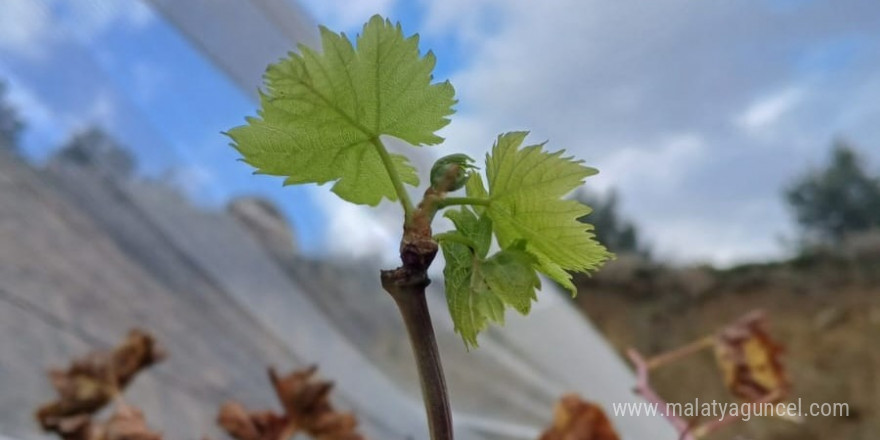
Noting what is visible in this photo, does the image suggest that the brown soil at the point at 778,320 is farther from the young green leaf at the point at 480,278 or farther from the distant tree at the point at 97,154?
the young green leaf at the point at 480,278

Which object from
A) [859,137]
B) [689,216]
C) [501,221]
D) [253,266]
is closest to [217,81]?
[253,266]

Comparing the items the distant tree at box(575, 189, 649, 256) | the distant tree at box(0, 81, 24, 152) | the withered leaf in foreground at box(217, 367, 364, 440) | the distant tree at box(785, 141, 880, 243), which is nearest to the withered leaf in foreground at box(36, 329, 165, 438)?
the withered leaf in foreground at box(217, 367, 364, 440)

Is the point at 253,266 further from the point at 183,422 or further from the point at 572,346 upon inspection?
the point at 572,346

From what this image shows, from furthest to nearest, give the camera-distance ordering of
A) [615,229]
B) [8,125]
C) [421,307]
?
[615,229] → [8,125] → [421,307]

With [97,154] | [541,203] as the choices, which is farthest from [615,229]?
[541,203]

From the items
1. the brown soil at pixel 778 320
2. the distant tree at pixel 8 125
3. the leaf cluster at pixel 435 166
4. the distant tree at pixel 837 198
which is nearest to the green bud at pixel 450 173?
the leaf cluster at pixel 435 166

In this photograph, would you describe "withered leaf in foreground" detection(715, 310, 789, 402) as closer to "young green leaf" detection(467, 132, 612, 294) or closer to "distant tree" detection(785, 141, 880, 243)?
"young green leaf" detection(467, 132, 612, 294)

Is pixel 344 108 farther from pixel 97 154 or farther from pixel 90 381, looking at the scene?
pixel 97 154
